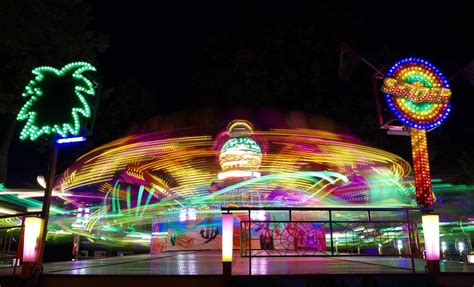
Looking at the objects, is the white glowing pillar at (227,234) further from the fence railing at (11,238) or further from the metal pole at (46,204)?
the fence railing at (11,238)

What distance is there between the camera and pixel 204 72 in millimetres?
28375

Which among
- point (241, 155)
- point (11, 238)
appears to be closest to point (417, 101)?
point (241, 155)

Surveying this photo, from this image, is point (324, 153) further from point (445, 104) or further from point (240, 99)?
point (240, 99)

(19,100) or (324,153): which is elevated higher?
(19,100)

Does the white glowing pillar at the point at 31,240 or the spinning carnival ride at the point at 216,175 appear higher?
the spinning carnival ride at the point at 216,175

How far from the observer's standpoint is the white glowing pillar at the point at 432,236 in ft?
24.2

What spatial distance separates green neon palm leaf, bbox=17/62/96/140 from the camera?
791cm

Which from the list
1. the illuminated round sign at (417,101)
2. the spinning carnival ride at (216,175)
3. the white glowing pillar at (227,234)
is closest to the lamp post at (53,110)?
the white glowing pillar at (227,234)

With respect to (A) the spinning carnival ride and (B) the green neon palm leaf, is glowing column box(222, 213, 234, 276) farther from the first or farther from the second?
(A) the spinning carnival ride

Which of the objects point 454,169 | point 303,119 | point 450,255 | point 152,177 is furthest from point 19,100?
point 454,169

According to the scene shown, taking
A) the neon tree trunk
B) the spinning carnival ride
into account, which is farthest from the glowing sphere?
the neon tree trunk

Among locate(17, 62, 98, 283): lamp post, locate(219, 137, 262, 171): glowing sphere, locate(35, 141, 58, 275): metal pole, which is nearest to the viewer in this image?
locate(35, 141, 58, 275): metal pole

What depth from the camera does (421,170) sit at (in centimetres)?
928

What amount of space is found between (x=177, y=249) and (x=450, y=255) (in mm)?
12861
